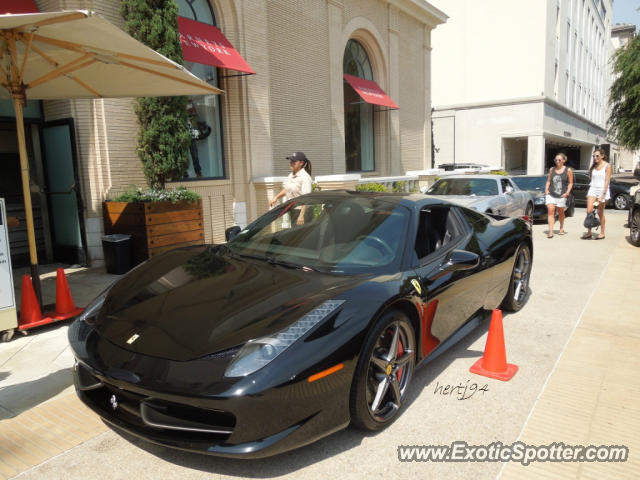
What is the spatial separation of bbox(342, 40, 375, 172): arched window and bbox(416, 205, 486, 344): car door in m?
11.5

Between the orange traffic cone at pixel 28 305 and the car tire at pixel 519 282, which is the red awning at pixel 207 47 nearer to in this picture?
the orange traffic cone at pixel 28 305

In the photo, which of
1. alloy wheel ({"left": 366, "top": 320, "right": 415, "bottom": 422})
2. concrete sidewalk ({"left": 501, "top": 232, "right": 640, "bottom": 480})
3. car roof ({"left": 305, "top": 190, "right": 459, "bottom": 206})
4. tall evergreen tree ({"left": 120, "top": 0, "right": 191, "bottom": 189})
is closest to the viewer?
concrete sidewalk ({"left": 501, "top": 232, "right": 640, "bottom": 480})

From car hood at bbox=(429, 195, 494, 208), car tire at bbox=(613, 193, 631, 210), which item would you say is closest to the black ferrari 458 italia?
car hood at bbox=(429, 195, 494, 208)

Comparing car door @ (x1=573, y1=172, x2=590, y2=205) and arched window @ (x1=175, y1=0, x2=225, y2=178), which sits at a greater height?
arched window @ (x1=175, y1=0, x2=225, y2=178)

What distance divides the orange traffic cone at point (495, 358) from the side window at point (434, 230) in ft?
2.24

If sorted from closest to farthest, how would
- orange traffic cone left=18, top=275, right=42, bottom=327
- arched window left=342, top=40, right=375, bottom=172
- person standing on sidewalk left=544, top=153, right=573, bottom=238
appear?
orange traffic cone left=18, top=275, right=42, bottom=327, person standing on sidewalk left=544, top=153, right=573, bottom=238, arched window left=342, top=40, right=375, bottom=172

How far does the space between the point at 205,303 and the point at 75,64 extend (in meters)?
3.90

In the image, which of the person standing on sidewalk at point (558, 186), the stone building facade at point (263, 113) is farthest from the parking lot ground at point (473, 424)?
the person standing on sidewalk at point (558, 186)

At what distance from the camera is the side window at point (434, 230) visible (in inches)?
142

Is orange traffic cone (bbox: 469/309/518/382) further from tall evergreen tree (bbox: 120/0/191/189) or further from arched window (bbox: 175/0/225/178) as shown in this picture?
arched window (bbox: 175/0/225/178)

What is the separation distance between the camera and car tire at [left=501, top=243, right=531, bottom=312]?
17.0ft

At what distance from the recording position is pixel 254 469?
2543mm

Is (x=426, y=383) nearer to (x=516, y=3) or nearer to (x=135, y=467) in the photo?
(x=135, y=467)

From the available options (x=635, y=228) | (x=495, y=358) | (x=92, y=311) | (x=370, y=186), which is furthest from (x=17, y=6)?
(x=635, y=228)
